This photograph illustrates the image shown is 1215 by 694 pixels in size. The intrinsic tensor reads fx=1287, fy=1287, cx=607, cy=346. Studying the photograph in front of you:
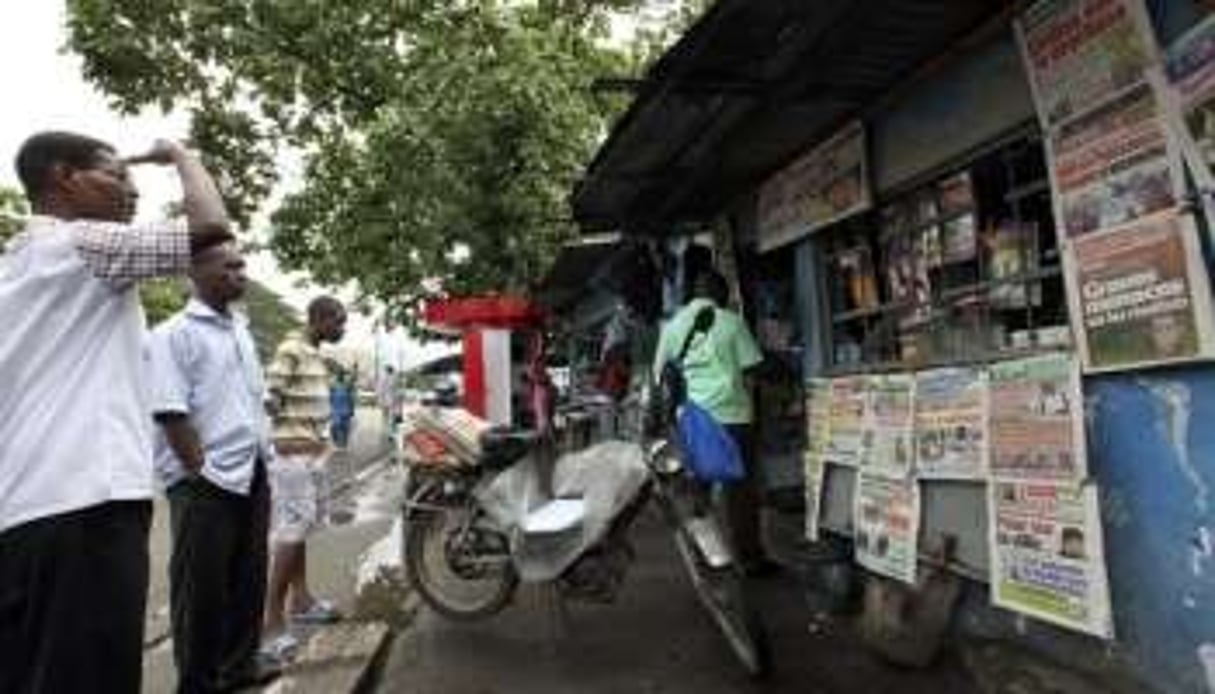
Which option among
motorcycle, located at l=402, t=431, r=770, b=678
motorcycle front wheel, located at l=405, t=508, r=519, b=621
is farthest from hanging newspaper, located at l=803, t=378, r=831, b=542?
motorcycle front wheel, located at l=405, t=508, r=519, b=621

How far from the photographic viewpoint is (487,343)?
1727 cm

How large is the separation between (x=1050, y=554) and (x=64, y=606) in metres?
3.54

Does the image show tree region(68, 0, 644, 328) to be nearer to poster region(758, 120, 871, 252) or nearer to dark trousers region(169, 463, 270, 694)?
poster region(758, 120, 871, 252)

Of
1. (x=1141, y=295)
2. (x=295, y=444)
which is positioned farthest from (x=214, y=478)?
(x=1141, y=295)

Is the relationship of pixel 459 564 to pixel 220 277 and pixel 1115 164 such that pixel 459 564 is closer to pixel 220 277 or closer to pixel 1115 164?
pixel 220 277

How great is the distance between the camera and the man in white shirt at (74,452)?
10.7ft

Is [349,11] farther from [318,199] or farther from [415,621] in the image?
[415,621]

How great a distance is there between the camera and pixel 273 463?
6.98 meters

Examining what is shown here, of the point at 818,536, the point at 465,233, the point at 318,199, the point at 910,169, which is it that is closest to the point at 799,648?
the point at 818,536

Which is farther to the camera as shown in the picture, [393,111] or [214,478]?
[393,111]

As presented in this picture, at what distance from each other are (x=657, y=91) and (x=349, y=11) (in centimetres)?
1519

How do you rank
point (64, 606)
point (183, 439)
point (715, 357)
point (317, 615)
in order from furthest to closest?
point (715, 357)
point (317, 615)
point (183, 439)
point (64, 606)

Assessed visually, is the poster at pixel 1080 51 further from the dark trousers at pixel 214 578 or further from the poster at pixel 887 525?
the dark trousers at pixel 214 578

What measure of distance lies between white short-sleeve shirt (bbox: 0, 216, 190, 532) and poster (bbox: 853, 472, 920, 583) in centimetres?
392
